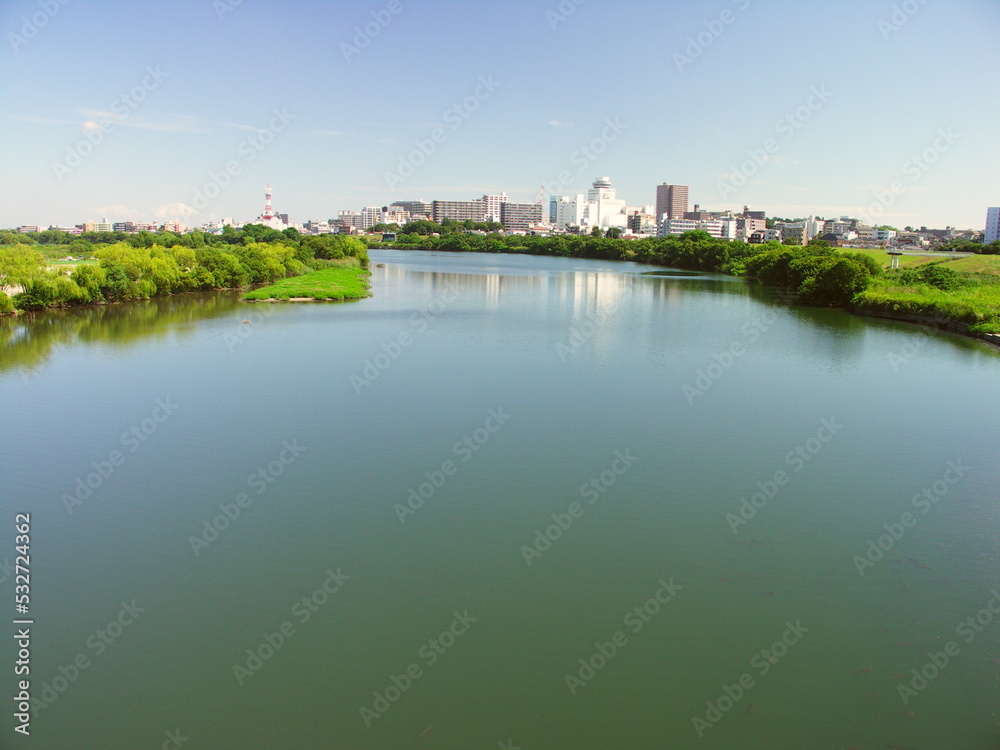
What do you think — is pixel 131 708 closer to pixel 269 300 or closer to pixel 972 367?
pixel 972 367

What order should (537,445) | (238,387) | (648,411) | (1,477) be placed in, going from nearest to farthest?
(1,477)
(537,445)
(648,411)
(238,387)

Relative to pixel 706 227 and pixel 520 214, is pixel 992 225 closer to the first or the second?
pixel 706 227

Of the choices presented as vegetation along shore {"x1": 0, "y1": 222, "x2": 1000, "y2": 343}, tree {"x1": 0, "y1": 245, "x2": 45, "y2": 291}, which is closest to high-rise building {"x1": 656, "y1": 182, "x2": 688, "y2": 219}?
vegetation along shore {"x1": 0, "y1": 222, "x2": 1000, "y2": 343}

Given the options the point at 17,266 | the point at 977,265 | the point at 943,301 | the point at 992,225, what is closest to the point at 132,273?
the point at 17,266

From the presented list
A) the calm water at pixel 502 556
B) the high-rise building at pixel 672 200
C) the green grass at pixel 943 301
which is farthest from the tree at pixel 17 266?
the high-rise building at pixel 672 200

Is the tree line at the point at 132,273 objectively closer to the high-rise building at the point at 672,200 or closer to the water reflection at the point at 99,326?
the water reflection at the point at 99,326

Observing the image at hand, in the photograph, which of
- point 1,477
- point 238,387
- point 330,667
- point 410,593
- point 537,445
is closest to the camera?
point 330,667

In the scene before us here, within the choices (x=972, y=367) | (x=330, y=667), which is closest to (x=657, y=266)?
(x=972, y=367)

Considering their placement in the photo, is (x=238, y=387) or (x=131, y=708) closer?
(x=131, y=708)
